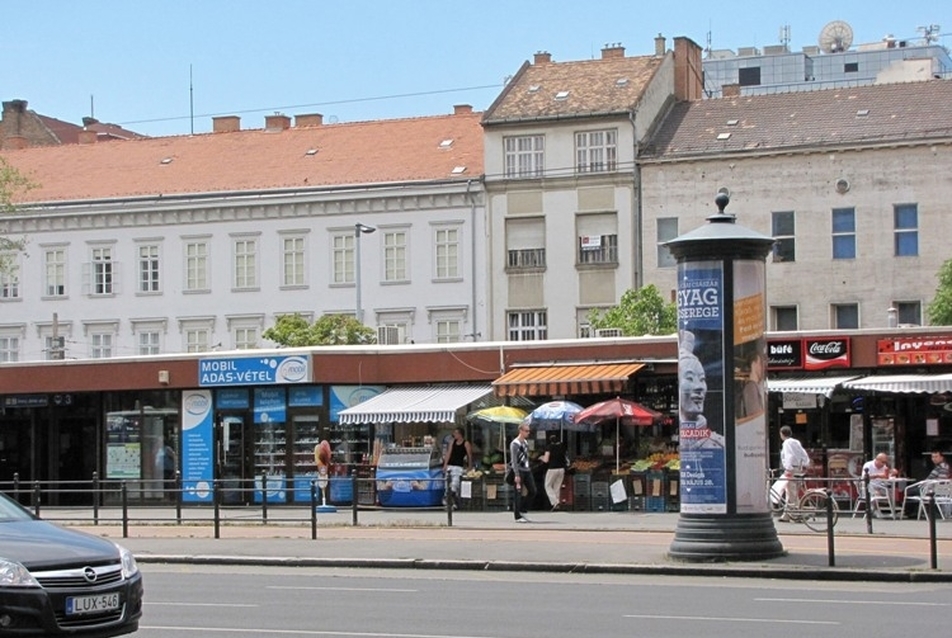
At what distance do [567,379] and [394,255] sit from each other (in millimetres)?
26548

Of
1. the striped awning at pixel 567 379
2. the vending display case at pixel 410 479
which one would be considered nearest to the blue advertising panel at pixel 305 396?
the vending display case at pixel 410 479

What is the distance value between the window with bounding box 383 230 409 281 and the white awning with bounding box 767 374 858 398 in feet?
90.8

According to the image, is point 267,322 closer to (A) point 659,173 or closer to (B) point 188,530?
(A) point 659,173

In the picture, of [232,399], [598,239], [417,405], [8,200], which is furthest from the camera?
[8,200]

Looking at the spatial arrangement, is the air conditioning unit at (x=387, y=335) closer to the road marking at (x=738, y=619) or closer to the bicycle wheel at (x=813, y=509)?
the bicycle wheel at (x=813, y=509)

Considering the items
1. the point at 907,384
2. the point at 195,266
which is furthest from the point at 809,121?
the point at 907,384

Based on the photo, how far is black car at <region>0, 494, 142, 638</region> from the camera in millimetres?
12273

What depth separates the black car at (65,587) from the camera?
12273 millimetres


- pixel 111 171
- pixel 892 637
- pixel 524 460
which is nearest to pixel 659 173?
pixel 111 171

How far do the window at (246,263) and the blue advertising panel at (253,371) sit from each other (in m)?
23.3

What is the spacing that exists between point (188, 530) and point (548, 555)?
9966 millimetres

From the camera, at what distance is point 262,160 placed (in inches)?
2586

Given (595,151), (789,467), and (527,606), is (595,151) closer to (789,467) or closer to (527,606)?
(789,467)

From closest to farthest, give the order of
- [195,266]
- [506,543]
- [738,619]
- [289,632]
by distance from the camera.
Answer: [289,632] → [738,619] → [506,543] → [195,266]
